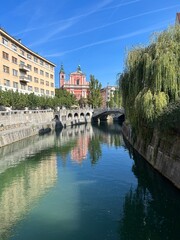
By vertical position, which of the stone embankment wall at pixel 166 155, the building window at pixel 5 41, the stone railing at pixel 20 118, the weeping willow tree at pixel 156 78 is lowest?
the stone embankment wall at pixel 166 155

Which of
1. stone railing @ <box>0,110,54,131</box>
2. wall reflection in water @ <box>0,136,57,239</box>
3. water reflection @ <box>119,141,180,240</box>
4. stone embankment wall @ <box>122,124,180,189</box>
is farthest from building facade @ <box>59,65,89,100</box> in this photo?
water reflection @ <box>119,141,180,240</box>

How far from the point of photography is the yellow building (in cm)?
6241

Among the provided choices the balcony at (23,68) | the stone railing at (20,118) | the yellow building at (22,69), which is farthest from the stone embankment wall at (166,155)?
the balcony at (23,68)

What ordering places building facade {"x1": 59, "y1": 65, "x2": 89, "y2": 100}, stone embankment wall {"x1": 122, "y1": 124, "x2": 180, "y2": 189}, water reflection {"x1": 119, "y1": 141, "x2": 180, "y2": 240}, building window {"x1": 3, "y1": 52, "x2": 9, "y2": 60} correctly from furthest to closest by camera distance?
building facade {"x1": 59, "y1": 65, "x2": 89, "y2": 100} → building window {"x1": 3, "y1": 52, "x2": 9, "y2": 60} → stone embankment wall {"x1": 122, "y1": 124, "x2": 180, "y2": 189} → water reflection {"x1": 119, "y1": 141, "x2": 180, "y2": 240}

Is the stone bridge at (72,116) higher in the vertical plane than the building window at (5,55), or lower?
lower

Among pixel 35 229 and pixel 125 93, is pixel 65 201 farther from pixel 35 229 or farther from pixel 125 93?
pixel 125 93

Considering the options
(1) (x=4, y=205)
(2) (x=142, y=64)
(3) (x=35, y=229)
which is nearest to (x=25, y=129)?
(2) (x=142, y=64)

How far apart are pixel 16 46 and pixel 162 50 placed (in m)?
53.0

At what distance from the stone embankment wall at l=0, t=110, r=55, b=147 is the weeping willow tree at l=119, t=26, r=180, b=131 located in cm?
2204

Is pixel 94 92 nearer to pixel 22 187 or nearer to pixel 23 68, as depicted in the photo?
pixel 23 68

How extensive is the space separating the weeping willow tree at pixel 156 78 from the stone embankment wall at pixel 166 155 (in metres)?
1.62

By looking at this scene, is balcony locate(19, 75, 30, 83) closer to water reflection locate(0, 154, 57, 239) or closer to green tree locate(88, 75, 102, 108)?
green tree locate(88, 75, 102, 108)

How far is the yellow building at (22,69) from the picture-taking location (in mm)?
62406

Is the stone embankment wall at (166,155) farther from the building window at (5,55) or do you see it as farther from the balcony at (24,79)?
the balcony at (24,79)
